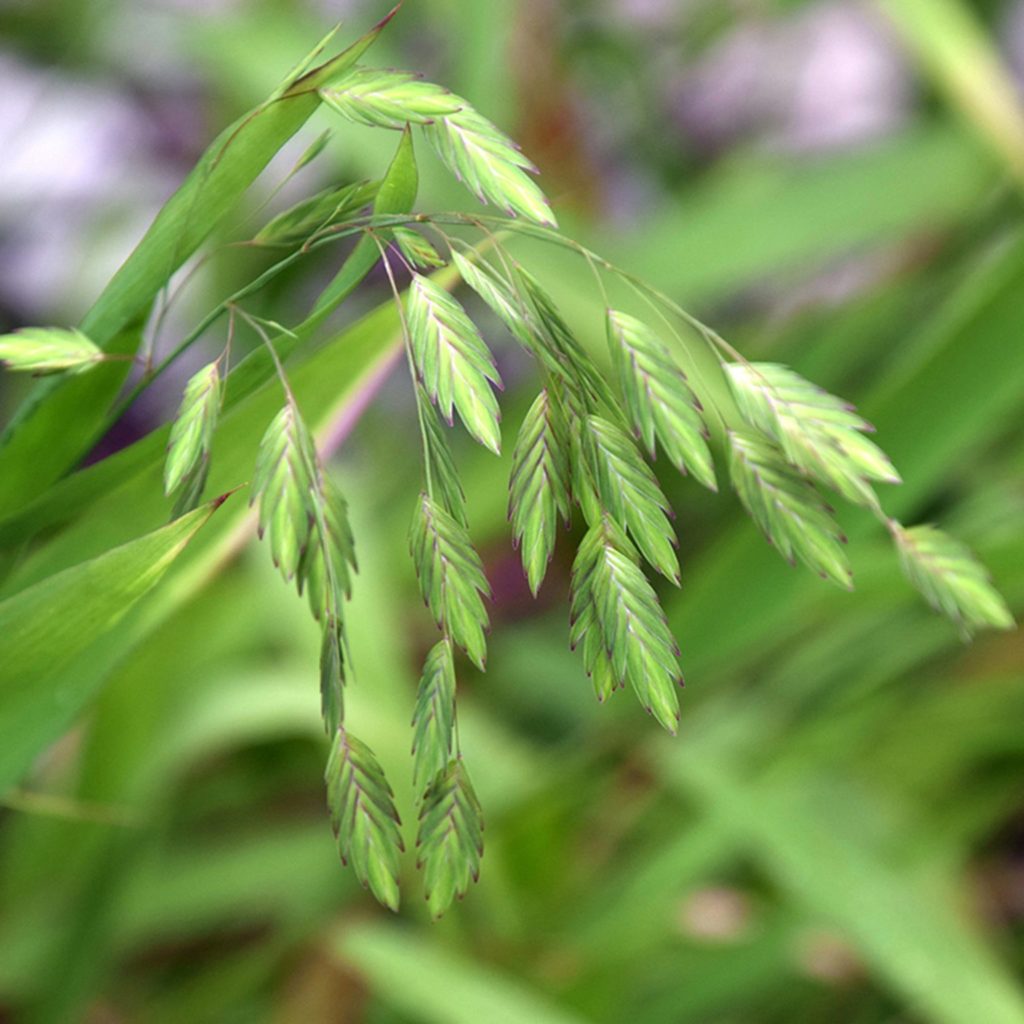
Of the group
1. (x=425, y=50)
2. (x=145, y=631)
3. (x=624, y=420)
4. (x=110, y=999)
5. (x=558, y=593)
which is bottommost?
(x=110, y=999)

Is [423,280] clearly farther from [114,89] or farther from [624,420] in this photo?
[114,89]

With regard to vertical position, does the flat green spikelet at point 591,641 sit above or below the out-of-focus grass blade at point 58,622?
above

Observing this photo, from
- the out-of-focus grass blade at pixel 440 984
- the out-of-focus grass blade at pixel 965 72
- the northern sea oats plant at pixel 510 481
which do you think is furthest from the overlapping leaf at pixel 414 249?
the out-of-focus grass blade at pixel 965 72

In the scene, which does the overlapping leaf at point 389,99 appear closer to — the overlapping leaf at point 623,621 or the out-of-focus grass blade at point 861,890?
the overlapping leaf at point 623,621

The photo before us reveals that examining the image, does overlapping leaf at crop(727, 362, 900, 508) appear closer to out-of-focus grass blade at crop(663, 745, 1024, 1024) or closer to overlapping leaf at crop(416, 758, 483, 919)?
overlapping leaf at crop(416, 758, 483, 919)

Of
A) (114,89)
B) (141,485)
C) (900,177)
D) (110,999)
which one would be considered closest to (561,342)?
(141,485)

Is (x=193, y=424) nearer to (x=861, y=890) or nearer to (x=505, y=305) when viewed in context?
(x=505, y=305)

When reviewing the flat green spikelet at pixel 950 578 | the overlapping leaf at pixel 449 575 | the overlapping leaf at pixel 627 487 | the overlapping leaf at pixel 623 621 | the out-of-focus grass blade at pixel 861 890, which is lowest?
the out-of-focus grass blade at pixel 861 890
